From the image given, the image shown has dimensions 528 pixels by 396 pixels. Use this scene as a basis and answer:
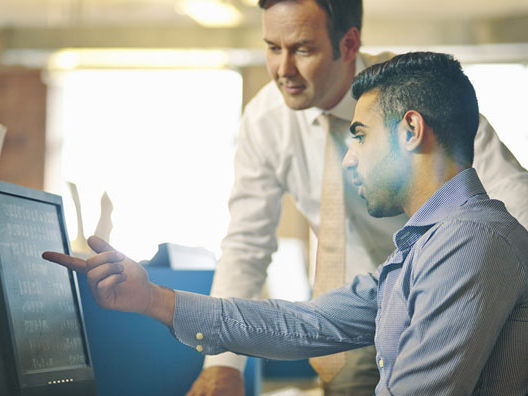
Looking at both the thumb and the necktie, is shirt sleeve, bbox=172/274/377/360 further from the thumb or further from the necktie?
the necktie

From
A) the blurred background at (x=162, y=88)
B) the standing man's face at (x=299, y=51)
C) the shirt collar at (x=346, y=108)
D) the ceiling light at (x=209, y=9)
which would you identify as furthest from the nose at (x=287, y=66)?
the blurred background at (x=162, y=88)

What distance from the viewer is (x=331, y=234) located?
1.74 m

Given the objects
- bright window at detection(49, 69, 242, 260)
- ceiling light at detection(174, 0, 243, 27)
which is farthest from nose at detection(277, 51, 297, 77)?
bright window at detection(49, 69, 242, 260)

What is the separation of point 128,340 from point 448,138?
2.54 feet

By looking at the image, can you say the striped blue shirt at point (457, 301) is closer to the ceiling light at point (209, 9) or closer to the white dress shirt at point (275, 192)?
the white dress shirt at point (275, 192)

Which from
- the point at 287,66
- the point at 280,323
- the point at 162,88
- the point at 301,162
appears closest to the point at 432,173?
the point at 280,323

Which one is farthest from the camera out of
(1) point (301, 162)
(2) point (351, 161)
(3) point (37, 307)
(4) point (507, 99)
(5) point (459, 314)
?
(4) point (507, 99)

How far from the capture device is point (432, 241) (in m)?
1.00

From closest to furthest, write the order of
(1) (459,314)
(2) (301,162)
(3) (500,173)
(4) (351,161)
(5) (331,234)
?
1. (1) (459,314)
2. (4) (351,161)
3. (3) (500,173)
4. (5) (331,234)
5. (2) (301,162)

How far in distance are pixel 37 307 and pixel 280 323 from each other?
0.46m

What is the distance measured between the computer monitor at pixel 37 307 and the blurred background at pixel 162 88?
4949 mm

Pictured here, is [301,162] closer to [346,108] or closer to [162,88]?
[346,108]

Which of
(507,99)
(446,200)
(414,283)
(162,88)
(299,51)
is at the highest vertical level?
(162,88)

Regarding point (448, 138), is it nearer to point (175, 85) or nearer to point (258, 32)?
point (258, 32)
